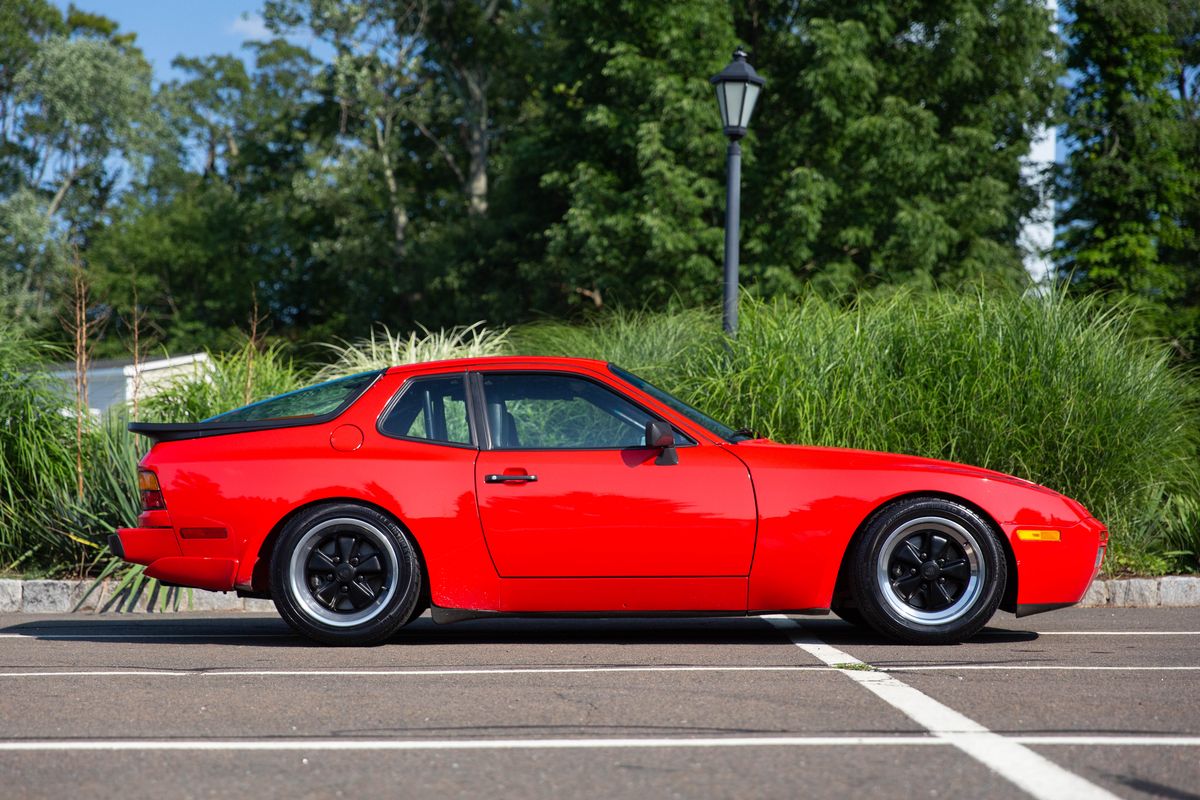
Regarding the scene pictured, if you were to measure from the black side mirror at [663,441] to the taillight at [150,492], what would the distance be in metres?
2.45

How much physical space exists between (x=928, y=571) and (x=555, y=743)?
9.33 ft

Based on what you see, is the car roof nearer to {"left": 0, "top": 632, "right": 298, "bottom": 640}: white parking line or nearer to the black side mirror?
the black side mirror

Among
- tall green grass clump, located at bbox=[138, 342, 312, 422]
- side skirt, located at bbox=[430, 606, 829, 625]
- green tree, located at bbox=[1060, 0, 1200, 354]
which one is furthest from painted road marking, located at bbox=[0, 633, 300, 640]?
green tree, located at bbox=[1060, 0, 1200, 354]

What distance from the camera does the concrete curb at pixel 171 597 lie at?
29.8 ft

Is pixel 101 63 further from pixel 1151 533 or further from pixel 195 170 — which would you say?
pixel 1151 533

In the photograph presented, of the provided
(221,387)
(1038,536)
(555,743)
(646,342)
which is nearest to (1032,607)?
(1038,536)

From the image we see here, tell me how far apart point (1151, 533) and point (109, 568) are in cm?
727

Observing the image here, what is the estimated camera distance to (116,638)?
7.42 meters

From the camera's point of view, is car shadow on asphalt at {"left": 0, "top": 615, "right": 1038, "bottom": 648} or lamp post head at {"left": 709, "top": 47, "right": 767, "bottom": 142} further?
lamp post head at {"left": 709, "top": 47, "right": 767, "bottom": 142}

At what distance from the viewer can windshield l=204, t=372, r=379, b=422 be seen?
7.08 meters

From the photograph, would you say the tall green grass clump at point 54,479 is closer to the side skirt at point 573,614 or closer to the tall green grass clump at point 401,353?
the tall green grass clump at point 401,353

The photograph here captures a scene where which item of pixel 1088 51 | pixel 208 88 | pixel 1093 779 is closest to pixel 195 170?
pixel 208 88

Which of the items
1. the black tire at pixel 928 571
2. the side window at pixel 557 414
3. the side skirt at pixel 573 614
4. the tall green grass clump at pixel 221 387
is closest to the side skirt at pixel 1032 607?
the black tire at pixel 928 571

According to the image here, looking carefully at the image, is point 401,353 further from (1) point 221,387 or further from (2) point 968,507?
(2) point 968,507
